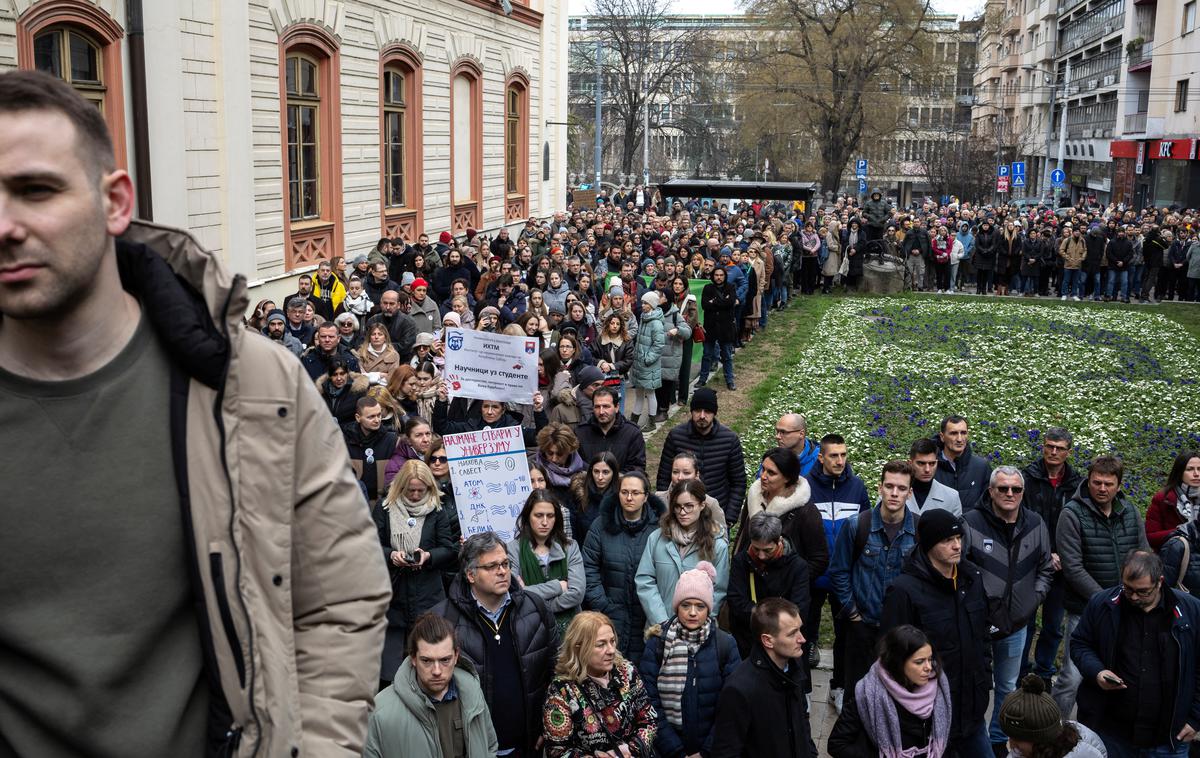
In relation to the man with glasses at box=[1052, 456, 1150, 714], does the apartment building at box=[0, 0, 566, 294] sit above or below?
above

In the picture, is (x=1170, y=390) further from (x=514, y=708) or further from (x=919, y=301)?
(x=514, y=708)

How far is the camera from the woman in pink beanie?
6.76 meters

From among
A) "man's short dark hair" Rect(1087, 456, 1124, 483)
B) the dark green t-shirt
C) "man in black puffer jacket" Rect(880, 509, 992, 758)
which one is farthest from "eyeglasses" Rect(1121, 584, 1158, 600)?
the dark green t-shirt

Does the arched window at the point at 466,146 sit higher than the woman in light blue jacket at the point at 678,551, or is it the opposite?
the arched window at the point at 466,146

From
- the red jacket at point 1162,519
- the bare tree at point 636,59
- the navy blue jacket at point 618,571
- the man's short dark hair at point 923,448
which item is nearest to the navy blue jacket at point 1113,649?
the man's short dark hair at point 923,448

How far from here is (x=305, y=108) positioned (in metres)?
21.2

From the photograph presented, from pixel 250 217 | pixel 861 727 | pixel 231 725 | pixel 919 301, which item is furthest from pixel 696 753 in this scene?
pixel 919 301

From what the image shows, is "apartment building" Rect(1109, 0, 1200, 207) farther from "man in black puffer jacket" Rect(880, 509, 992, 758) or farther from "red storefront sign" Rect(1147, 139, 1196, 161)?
"man in black puffer jacket" Rect(880, 509, 992, 758)

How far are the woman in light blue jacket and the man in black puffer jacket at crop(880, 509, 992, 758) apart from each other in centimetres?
121

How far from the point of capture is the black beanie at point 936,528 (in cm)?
723

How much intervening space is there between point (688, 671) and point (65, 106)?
5311 mm

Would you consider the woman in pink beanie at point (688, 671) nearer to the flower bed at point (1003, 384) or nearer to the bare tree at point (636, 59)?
the flower bed at point (1003, 384)

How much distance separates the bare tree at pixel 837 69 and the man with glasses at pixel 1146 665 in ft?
181

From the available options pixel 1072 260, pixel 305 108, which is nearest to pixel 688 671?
pixel 305 108
